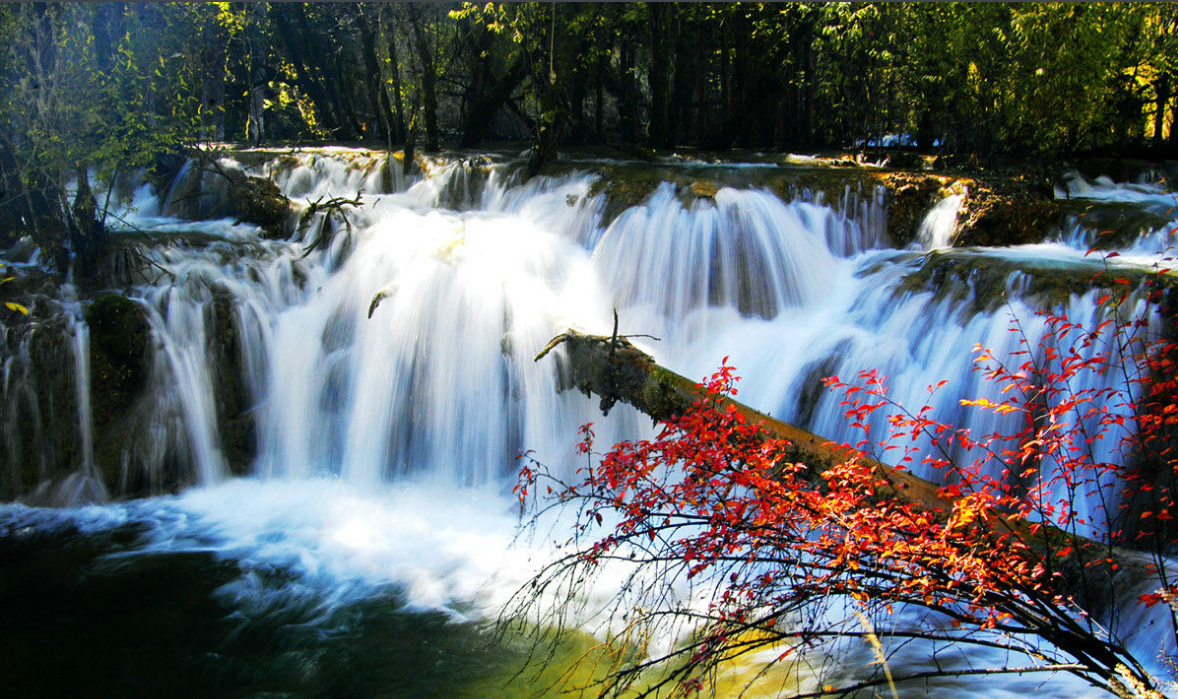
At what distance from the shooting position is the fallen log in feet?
12.1

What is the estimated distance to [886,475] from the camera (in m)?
3.97

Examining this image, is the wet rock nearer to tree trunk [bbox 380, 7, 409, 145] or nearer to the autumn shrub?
A: the autumn shrub

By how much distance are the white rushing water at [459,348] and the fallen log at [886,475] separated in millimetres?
1722

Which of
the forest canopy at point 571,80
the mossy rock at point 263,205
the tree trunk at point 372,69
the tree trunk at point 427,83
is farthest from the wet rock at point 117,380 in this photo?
the tree trunk at point 372,69

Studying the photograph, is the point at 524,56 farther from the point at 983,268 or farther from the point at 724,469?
the point at 724,469

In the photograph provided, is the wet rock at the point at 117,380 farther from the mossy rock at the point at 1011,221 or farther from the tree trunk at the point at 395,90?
the mossy rock at the point at 1011,221

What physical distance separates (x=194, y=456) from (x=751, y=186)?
7907 mm

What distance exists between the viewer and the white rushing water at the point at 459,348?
23.5ft

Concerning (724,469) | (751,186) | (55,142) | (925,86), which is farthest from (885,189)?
(55,142)

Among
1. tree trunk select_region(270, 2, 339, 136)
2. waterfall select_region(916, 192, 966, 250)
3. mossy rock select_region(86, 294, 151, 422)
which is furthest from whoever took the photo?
tree trunk select_region(270, 2, 339, 136)

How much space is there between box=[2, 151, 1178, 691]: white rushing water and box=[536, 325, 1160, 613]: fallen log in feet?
5.65

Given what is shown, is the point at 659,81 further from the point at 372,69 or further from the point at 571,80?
the point at 372,69

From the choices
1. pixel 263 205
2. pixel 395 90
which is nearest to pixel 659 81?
pixel 395 90

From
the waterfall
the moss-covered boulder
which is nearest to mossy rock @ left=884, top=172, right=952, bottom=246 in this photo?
the waterfall
